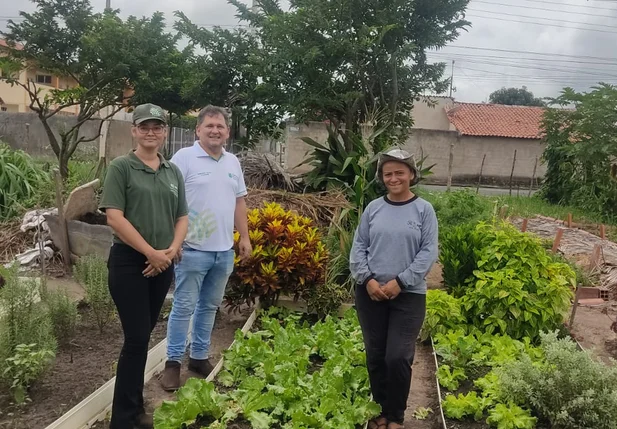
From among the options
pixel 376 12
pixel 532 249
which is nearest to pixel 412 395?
pixel 532 249

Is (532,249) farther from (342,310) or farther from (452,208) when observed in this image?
(452,208)

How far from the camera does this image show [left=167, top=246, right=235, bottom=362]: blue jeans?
3986 mm

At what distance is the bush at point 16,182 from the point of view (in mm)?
8945

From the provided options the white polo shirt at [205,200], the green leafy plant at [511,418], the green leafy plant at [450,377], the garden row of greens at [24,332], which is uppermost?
the white polo shirt at [205,200]

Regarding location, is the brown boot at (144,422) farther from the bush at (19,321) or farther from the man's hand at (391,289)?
the man's hand at (391,289)

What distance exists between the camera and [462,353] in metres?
4.70

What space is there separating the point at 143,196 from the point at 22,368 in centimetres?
130

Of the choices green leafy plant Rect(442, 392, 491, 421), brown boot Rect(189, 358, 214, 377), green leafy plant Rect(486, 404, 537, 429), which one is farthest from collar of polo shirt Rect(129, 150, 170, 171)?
green leafy plant Rect(486, 404, 537, 429)

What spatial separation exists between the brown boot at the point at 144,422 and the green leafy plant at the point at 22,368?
68cm

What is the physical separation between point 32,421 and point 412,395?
8.41ft

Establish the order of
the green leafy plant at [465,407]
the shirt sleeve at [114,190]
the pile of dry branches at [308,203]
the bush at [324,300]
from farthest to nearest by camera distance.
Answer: the pile of dry branches at [308,203] < the bush at [324,300] < the green leafy plant at [465,407] < the shirt sleeve at [114,190]

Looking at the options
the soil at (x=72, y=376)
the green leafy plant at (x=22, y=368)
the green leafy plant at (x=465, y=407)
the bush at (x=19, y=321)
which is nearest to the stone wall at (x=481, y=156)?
the soil at (x=72, y=376)

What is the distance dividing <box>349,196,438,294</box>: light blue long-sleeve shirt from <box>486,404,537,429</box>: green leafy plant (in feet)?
2.93

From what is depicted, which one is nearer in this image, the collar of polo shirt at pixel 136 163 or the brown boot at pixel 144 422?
the collar of polo shirt at pixel 136 163
